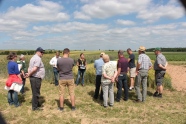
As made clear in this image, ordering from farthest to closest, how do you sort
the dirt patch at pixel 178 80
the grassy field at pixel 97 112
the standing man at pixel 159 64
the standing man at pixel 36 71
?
the dirt patch at pixel 178 80 < the standing man at pixel 159 64 < the standing man at pixel 36 71 < the grassy field at pixel 97 112

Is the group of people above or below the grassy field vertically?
above

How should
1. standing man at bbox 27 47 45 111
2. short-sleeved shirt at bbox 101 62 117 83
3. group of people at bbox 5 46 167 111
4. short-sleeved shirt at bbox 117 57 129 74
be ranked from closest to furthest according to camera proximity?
standing man at bbox 27 47 45 111 → group of people at bbox 5 46 167 111 → short-sleeved shirt at bbox 101 62 117 83 → short-sleeved shirt at bbox 117 57 129 74

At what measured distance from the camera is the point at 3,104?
7141mm

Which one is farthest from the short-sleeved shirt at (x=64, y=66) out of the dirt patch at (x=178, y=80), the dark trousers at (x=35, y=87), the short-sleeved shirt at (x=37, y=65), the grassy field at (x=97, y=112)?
the dirt patch at (x=178, y=80)

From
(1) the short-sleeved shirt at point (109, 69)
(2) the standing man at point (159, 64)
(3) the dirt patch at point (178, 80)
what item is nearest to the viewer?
(1) the short-sleeved shirt at point (109, 69)

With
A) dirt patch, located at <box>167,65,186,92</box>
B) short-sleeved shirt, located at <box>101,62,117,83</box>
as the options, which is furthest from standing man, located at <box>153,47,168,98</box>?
dirt patch, located at <box>167,65,186,92</box>

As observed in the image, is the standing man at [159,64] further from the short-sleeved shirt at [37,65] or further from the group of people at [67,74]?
the short-sleeved shirt at [37,65]

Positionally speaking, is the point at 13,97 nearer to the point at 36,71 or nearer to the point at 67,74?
the point at 36,71

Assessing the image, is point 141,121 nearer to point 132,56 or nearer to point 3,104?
point 132,56

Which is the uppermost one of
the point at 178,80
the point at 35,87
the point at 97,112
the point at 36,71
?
the point at 36,71

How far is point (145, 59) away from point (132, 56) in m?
1.72

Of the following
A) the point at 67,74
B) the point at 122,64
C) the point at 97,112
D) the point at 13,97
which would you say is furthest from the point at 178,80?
the point at 13,97

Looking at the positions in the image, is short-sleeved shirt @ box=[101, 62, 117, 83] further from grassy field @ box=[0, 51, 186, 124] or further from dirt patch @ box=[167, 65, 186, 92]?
dirt patch @ box=[167, 65, 186, 92]

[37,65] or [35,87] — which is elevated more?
[37,65]
